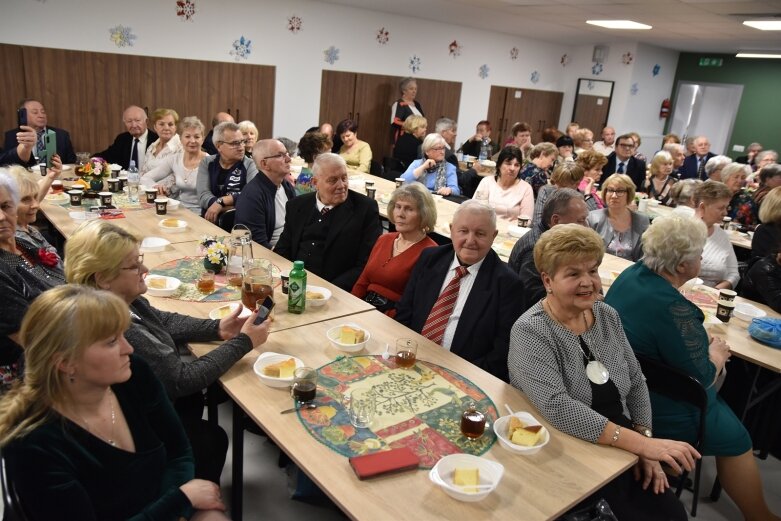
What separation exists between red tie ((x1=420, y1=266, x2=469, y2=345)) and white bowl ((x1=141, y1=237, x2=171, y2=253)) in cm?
173

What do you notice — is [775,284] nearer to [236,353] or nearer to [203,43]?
[236,353]

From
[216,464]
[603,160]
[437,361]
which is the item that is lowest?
[216,464]

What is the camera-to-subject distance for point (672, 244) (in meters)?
2.34

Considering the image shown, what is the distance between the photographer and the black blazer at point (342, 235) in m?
3.47

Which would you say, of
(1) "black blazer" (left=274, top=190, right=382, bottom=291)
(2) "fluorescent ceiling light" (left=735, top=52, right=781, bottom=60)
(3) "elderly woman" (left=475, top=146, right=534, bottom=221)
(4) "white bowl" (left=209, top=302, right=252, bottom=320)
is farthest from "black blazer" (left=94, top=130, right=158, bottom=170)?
(2) "fluorescent ceiling light" (left=735, top=52, right=781, bottom=60)

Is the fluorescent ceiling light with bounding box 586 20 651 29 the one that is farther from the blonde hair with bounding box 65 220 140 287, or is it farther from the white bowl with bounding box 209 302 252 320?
the blonde hair with bounding box 65 220 140 287

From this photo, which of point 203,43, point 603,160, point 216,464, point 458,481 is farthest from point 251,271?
point 203,43

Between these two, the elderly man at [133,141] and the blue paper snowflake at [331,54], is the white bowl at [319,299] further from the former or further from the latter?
the blue paper snowflake at [331,54]

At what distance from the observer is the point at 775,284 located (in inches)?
127

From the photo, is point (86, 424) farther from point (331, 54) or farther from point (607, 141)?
point (607, 141)

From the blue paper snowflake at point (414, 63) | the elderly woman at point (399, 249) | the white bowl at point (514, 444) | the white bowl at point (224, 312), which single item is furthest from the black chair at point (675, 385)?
the blue paper snowflake at point (414, 63)

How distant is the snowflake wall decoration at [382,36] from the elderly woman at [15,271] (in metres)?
7.31

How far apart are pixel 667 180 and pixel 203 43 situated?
5.98 meters

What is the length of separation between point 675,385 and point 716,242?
7.01ft
